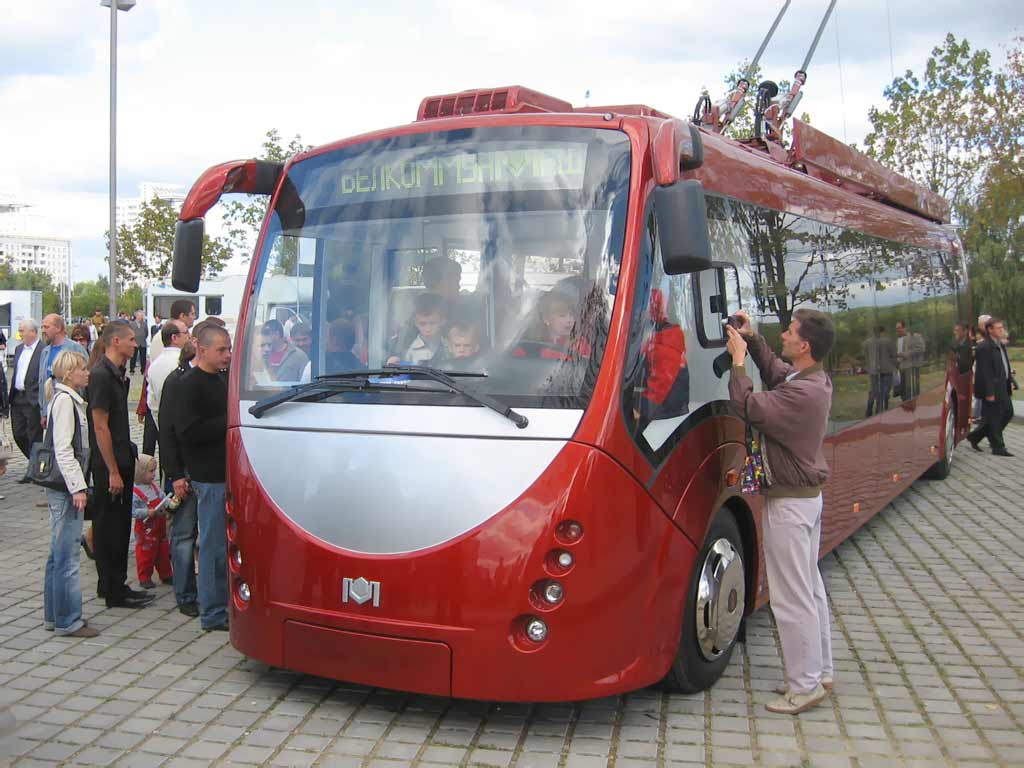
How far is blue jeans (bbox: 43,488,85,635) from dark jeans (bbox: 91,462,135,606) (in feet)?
1.22

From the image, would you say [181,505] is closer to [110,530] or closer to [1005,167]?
[110,530]

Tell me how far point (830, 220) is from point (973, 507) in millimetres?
4666

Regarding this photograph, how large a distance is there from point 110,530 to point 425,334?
9.74ft

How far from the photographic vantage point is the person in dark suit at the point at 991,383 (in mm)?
15430

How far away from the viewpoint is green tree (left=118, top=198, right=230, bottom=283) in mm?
42688

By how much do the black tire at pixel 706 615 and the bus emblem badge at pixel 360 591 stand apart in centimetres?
150

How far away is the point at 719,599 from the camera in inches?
224

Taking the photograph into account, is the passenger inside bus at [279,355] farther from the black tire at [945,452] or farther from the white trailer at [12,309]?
the white trailer at [12,309]

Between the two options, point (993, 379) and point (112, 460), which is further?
point (993, 379)

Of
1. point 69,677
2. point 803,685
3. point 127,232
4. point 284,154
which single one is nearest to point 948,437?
point 803,685

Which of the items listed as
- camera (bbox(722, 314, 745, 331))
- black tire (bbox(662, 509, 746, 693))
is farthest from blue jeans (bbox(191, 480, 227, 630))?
camera (bbox(722, 314, 745, 331))

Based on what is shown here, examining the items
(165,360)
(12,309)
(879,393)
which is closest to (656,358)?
(165,360)

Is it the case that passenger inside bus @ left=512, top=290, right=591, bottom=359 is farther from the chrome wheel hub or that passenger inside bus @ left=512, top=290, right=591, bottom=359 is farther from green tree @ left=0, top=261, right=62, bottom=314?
green tree @ left=0, top=261, right=62, bottom=314

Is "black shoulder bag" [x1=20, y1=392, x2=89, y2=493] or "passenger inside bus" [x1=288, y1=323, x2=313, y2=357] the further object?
"black shoulder bag" [x1=20, y1=392, x2=89, y2=493]
